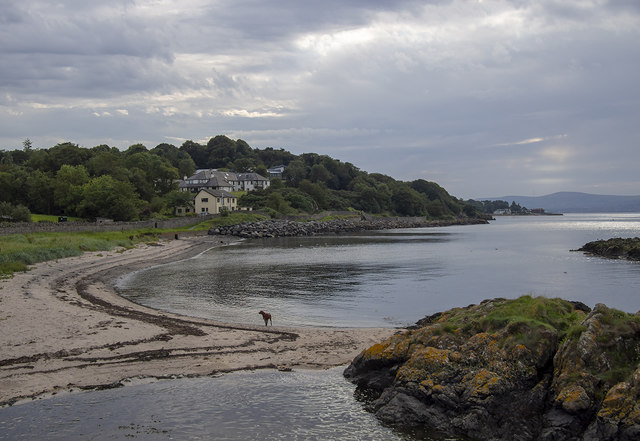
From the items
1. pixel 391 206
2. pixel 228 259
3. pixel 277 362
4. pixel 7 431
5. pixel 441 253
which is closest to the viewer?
pixel 7 431

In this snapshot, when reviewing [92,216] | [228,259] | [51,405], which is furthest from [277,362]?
[92,216]

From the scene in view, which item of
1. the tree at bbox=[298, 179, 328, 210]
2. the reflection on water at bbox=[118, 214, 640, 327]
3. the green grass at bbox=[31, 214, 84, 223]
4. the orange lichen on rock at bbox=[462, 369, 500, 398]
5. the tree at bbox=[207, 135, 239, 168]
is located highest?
the tree at bbox=[207, 135, 239, 168]

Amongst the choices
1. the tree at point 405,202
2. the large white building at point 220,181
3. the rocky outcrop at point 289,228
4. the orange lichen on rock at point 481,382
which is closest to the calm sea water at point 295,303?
the orange lichen on rock at point 481,382

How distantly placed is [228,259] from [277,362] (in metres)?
38.6

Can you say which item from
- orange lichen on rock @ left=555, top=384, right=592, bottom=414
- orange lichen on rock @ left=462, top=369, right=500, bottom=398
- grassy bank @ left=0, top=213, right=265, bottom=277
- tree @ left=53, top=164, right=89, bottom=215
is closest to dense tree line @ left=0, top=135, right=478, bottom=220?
tree @ left=53, top=164, right=89, bottom=215

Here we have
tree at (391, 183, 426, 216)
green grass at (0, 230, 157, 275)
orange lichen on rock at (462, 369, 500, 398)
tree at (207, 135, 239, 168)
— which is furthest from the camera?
tree at (207, 135, 239, 168)

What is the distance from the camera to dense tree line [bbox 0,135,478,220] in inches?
3287

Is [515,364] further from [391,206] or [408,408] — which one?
[391,206]

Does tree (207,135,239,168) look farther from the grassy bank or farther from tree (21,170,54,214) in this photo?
the grassy bank

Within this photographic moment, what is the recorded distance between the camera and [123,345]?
1762cm

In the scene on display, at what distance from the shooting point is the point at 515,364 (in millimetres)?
12039

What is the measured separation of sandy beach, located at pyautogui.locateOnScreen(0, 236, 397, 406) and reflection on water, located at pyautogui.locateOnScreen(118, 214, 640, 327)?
2.83 metres

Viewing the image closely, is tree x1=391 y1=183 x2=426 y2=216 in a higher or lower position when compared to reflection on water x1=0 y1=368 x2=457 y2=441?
higher

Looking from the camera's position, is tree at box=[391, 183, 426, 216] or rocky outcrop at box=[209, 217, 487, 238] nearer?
rocky outcrop at box=[209, 217, 487, 238]
